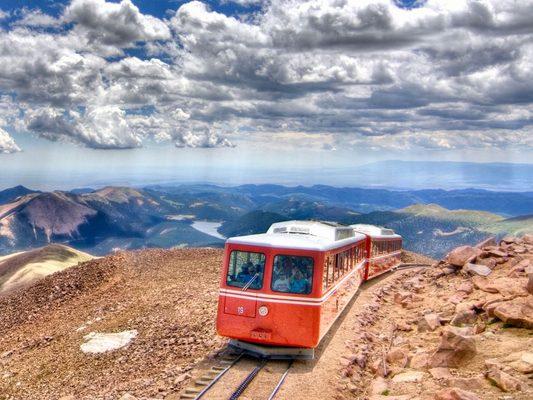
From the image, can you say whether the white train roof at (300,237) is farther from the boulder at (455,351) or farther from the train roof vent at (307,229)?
the boulder at (455,351)

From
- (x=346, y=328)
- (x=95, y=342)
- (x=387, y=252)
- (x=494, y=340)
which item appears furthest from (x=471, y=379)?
(x=387, y=252)

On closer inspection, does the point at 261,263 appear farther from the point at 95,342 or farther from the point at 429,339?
the point at 95,342

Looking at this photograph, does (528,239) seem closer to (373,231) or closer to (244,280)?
(373,231)

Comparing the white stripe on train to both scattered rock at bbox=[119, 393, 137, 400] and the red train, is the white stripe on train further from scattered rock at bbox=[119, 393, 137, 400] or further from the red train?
scattered rock at bbox=[119, 393, 137, 400]

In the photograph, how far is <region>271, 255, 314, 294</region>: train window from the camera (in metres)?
15.6

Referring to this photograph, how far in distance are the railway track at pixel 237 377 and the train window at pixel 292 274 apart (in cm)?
254

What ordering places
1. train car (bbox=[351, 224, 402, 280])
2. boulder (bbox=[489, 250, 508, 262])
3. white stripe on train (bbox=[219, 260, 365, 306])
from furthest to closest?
train car (bbox=[351, 224, 402, 280])
boulder (bbox=[489, 250, 508, 262])
white stripe on train (bbox=[219, 260, 365, 306])

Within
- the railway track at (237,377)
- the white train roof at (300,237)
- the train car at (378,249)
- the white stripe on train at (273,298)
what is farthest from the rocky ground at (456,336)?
the white train roof at (300,237)

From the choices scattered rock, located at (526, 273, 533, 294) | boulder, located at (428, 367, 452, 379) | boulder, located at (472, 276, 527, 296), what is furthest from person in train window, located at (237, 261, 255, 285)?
boulder, located at (472, 276, 527, 296)

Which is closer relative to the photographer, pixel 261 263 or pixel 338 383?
pixel 338 383

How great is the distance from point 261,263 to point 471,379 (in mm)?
6963

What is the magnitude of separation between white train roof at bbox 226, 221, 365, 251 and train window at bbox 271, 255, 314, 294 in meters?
0.43

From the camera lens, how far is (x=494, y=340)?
51.3ft

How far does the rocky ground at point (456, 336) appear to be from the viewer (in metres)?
12.9
